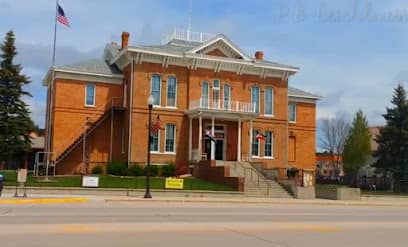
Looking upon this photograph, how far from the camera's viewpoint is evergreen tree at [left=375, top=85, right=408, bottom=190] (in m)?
56.6

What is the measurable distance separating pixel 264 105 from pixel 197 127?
6.63m

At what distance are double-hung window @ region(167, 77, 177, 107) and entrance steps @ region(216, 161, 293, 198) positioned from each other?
20.9 feet

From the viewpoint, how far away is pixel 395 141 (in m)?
57.2

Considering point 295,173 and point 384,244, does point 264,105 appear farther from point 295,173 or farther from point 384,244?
point 384,244

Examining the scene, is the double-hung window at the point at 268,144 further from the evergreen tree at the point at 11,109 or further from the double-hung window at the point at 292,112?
the evergreen tree at the point at 11,109

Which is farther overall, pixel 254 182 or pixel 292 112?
pixel 292 112

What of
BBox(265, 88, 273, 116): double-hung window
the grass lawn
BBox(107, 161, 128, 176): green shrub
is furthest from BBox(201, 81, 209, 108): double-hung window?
BBox(107, 161, 128, 176): green shrub

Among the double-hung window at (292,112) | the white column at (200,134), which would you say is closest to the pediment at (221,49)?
the white column at (200,134)

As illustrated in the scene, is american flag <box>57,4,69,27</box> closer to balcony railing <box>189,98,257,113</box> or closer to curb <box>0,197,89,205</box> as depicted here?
balcony railing <box>189,98,257,113</box>

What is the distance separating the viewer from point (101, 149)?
45.4 meters

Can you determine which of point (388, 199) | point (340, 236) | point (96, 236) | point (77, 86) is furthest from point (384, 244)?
point (77, 86)

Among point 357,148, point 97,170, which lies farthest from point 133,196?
point 357,148

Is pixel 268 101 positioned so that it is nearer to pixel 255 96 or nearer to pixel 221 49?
pixel 255 96

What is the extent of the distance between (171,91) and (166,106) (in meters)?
1.29
